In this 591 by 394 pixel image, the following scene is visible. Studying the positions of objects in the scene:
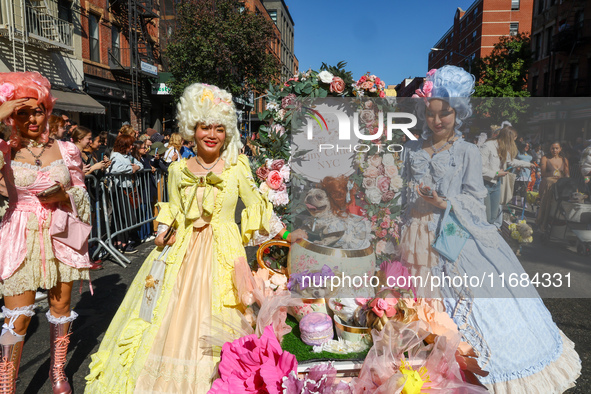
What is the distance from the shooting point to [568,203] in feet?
6.53

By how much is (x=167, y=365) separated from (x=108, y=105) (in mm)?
18286

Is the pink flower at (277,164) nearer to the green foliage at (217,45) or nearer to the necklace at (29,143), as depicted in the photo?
the necklace at (29,143)

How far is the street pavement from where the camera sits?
2.08m

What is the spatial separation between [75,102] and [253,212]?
1433 cm

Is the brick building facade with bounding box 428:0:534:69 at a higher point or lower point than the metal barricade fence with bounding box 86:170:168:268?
higher

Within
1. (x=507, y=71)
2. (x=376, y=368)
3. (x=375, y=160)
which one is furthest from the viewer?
(x=507, y=71)

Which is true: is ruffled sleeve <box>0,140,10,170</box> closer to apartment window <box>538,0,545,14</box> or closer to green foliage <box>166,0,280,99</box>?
green foliage <box>166,0,280,99</box>

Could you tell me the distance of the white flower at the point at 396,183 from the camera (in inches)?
84.9

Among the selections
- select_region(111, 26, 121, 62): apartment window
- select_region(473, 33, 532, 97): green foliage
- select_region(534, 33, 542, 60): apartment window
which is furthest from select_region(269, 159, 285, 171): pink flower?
select_region(534, 33, 542, 60): apartment window

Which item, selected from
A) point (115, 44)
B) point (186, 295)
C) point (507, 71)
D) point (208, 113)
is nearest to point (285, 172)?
point (208, 113)

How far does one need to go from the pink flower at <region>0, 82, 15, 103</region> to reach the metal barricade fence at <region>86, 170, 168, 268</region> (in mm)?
3157

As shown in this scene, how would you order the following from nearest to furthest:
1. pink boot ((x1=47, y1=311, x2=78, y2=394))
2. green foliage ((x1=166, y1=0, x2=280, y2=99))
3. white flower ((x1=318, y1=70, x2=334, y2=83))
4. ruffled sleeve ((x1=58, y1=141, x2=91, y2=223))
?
pink boot ((x1=47, y1=311, x2=78, y2=394)), ruffled sleeve ((x1=58, y1=141, x2=91, y2=223)), white flower ((x1=318, y1=70, x2=334, y2=83)), green foliage ((x1=166, y1=0, x2=280, y2=99))

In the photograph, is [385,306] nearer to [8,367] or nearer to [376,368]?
[376,368]

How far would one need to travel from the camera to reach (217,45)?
1648 centimetres
